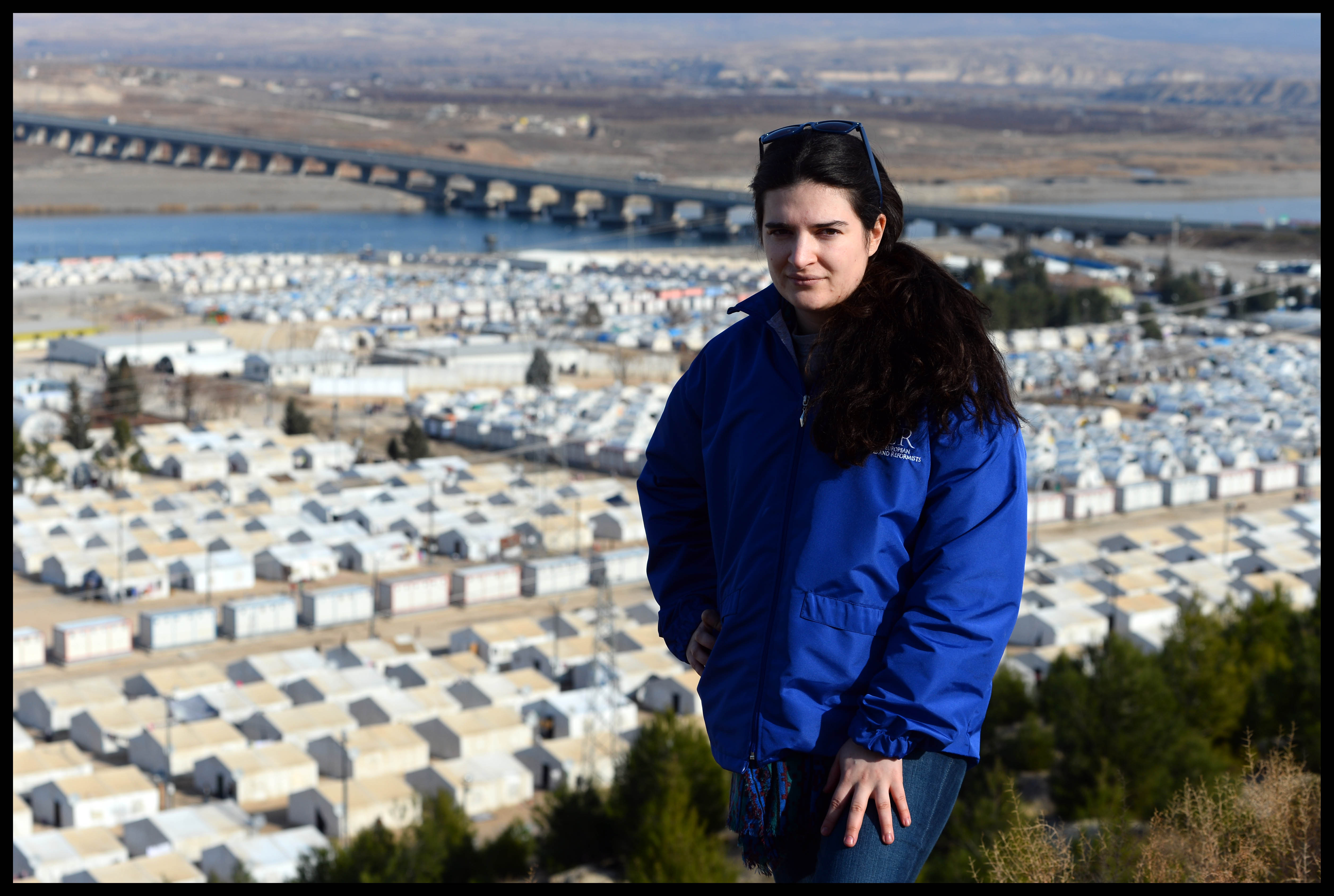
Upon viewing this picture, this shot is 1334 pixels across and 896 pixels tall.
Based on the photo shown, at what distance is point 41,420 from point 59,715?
7038 millimetres

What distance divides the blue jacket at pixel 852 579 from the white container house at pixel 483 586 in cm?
871

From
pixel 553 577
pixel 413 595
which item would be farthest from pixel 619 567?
pixel 413 595

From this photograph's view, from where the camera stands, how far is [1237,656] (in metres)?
7.26

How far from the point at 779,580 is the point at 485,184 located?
1516 inches

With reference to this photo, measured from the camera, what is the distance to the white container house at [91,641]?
26.8 feet

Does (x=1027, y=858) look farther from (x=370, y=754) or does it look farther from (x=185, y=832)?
(x=370, y=754)

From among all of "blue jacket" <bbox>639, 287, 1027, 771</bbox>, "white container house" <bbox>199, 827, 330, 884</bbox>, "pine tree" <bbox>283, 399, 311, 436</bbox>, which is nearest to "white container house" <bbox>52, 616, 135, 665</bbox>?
"white container house" <bbox>199, 827, 330, 884</bbox>

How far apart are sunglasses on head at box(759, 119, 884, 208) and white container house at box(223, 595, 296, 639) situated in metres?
8.35

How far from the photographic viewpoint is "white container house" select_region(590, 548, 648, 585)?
9828mm

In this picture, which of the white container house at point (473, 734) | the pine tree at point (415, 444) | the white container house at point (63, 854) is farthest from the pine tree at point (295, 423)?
the white container house at point (63, 854)

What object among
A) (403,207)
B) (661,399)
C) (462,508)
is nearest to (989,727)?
(462,508)

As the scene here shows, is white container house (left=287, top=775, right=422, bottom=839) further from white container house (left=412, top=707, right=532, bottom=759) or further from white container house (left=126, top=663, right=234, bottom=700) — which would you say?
white container house (left=126, top=663, right=234, bottom=700)

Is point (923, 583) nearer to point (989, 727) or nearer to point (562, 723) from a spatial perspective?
point (989, 727)

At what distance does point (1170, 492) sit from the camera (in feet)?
41.2
